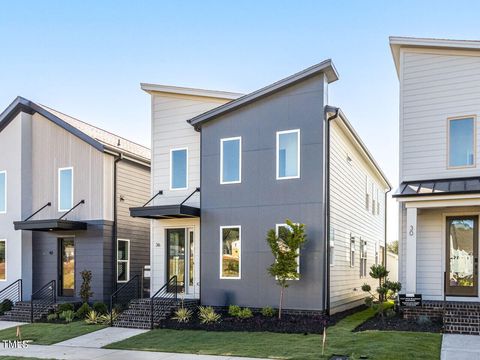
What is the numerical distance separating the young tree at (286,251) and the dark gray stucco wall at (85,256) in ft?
21.7

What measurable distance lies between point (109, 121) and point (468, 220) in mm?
16466

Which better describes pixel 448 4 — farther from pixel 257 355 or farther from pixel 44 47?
pixel 44 47

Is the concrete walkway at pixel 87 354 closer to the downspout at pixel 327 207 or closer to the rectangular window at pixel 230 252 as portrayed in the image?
the rectangular window at pixel 230 252

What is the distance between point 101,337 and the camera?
1245cm

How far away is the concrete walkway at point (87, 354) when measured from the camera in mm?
9914

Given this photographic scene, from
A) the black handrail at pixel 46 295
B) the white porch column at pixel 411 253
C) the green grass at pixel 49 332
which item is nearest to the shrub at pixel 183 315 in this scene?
the green grass at pixel 49 332

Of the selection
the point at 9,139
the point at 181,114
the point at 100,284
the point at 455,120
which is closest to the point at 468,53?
the point at 455,120

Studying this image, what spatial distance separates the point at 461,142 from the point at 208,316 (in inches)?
323

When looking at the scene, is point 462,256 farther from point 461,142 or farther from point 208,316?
point 208,316

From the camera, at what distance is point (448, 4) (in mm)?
13992

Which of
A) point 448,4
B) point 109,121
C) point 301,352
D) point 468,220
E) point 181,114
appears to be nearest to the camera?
point 301,352

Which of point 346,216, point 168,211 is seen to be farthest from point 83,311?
point 346,216

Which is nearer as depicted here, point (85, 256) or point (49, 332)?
point (49, 332)

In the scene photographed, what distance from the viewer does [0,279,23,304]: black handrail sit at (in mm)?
17312
